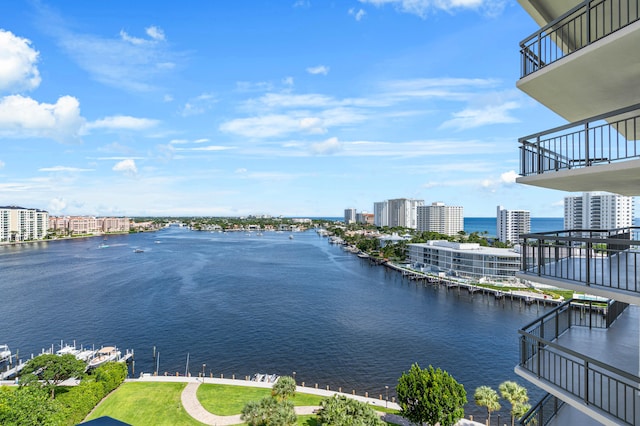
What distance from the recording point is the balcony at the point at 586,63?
17.1 ft

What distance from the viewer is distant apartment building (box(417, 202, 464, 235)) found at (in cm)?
17350

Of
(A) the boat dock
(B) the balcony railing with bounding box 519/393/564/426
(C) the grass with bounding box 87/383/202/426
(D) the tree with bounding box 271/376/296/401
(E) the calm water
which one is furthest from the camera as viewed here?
(A) the boat dock

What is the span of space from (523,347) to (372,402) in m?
19.7

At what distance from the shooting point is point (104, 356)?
103ft

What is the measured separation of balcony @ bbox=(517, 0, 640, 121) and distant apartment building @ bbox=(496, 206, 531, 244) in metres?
141

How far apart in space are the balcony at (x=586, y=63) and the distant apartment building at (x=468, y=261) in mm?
→ 63738

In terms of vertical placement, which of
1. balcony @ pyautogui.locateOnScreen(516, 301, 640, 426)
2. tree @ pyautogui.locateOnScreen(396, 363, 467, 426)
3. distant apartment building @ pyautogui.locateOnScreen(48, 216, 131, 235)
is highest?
balcony @ pyautogui.locateOnScreen(516, 301, 640, 426)

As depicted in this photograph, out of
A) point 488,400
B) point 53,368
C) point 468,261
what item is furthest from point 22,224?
point 488,400

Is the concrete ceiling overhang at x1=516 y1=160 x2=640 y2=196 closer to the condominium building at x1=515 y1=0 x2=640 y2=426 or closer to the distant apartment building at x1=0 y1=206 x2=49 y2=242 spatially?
the condominium building at x1=515 y1=0 x2=640 y2=426

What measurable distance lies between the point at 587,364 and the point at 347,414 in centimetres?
1484

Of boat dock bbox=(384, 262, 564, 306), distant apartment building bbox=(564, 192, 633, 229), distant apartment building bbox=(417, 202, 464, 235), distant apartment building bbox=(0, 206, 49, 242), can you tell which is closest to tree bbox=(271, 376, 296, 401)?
boat dock bbox=(384, 262, 564, 306)

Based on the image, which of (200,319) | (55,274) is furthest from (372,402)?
(55,274)

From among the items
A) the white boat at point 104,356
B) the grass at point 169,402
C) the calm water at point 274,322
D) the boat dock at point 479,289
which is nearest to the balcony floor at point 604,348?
the grass at point 169,402

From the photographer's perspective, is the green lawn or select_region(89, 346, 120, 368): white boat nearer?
the green lawn
